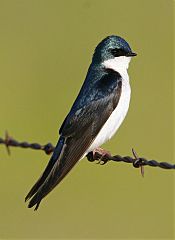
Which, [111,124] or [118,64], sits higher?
[118,64]

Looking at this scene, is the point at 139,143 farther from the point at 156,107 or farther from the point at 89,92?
the point at 89,92

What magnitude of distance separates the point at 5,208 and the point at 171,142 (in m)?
1.95

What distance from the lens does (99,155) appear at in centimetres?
533

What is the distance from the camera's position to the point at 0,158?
7.88m

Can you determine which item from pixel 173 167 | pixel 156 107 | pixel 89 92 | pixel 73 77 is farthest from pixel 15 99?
pixel 173 167

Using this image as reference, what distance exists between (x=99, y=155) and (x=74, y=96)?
154 inches

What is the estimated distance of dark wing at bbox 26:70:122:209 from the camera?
494cm

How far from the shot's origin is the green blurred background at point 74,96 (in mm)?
7247

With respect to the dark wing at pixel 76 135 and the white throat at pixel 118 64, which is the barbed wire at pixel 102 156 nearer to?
the dark wing at pixel 76 135

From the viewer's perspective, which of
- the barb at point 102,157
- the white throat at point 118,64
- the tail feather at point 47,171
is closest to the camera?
the barb at point 102,157

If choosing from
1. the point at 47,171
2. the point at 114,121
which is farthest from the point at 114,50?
the point at 47,171

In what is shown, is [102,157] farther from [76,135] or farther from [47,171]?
[47,171]

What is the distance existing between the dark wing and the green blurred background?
1769mm

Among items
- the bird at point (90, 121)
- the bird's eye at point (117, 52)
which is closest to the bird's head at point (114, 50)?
the bird's eye at point (117, 52)
